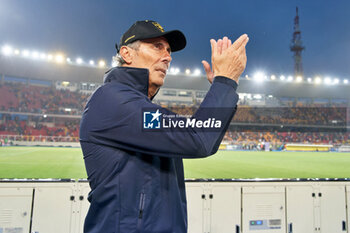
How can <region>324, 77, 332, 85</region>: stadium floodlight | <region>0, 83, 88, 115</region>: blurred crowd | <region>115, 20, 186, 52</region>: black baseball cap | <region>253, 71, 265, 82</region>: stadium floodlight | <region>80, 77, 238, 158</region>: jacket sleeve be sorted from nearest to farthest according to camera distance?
<region>80, 77, 238, 158</region>: jacket sleeve, <region>115, 20, 186, 52</region>: black baseball cap, <region>0, 83, 88, 115</region>: blurred crowd, <region>253, 71, 265, 82</region>: stadium floodlight, <region>324, 77, 332, 85</region>: stadium floodlight

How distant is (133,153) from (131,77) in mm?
418

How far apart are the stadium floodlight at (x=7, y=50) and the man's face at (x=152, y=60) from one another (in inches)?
1482

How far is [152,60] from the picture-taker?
4.92 feet

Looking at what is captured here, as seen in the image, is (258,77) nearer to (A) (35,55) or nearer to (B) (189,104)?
(B) (189,104)

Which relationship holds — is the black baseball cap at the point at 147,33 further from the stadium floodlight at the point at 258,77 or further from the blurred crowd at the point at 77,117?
the stadium floodlight at the point at 258,77

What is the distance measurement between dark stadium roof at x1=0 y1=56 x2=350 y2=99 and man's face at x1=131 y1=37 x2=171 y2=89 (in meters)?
36.3

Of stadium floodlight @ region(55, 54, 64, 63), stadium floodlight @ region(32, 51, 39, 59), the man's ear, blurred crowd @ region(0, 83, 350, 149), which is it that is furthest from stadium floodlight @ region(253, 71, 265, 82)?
the man's ear

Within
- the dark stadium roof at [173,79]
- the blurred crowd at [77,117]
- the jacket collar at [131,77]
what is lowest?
the jacket collar at [131,77]

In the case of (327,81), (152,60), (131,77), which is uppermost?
(327,81)

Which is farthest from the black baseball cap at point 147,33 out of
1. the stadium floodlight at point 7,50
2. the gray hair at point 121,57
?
the stadium floodlight at point 7,50

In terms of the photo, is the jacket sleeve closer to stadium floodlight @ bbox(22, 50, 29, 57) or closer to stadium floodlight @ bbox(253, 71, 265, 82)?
stadium floodlight @ bbox(22, 50, 29, 57)

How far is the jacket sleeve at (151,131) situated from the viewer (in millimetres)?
1184

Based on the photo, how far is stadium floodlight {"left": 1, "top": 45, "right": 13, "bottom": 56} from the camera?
1260 inches

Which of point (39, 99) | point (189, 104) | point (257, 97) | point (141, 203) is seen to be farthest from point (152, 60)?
point (257, 97)
